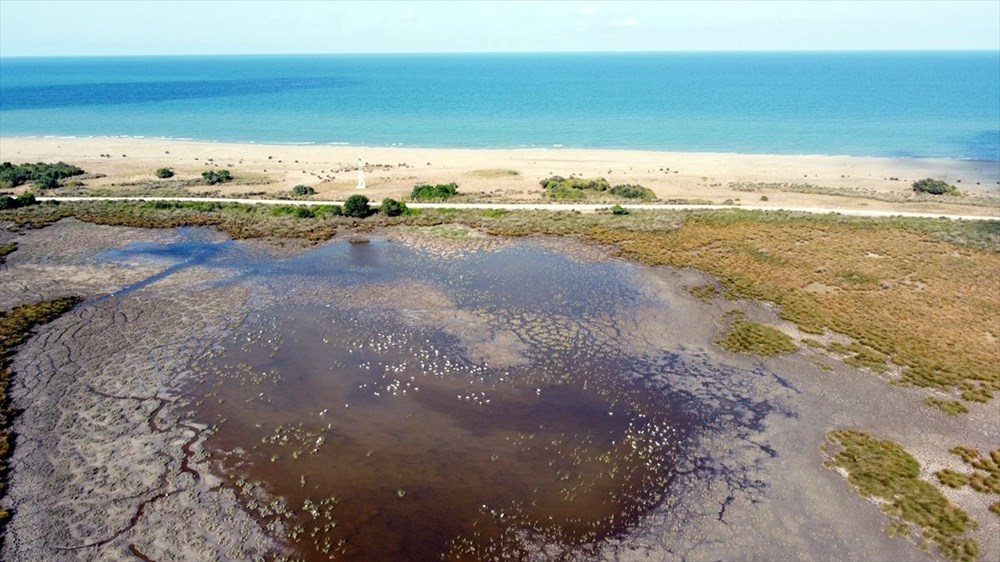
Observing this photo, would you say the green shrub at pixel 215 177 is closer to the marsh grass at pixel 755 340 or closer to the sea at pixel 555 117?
the sea at pixel 555 117

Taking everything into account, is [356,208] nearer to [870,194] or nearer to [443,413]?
[443,413]

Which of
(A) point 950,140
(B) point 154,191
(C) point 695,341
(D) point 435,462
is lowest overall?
(B) point 154,191

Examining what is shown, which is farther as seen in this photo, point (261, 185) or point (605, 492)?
point (261, 185)

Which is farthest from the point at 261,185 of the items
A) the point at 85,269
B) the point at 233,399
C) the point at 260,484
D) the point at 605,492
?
the point at 605,492

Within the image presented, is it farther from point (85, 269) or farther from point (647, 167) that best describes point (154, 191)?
point (647, 167)

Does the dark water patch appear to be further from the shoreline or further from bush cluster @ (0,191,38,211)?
the shoreline

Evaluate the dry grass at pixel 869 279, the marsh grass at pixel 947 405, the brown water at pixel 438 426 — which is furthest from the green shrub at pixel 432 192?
the marsh grass at pixel 947 405

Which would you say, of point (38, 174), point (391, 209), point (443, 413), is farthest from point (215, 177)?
point (443, 413)
